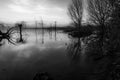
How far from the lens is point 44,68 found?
6770 mm

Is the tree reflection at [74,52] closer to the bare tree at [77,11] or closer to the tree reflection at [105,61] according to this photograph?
the tree reflection at [105,61]

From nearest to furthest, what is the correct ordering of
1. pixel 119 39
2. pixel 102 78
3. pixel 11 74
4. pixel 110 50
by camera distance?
pixel 102 78 → pixel 11 74 → pixel 119 39 → pixel 110 50

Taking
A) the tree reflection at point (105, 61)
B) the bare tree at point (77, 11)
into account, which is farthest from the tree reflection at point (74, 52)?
the bare tree at point (77, 11)

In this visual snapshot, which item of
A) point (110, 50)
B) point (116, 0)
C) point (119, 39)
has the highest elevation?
point (116, 0)

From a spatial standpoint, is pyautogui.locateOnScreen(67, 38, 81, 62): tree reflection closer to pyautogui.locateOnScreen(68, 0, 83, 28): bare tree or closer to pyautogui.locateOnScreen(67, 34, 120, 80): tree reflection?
pyautogui.locateOnScreen(67, 34, 120, 80): tree reflection

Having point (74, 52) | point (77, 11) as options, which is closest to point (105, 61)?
point (74, 52)

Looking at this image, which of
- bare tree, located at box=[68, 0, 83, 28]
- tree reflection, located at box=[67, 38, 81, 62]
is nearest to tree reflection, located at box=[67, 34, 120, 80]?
tree reflection, located at box=[67, 38, 81, 62]

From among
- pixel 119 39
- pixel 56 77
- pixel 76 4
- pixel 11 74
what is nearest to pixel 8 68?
pixel 11 74

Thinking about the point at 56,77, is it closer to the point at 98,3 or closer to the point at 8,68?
the point at 8,68

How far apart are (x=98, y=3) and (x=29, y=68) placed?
1694 cm

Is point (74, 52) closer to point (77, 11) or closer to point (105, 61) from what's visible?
point (105, 61)

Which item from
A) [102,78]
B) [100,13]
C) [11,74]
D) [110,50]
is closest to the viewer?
[102,78]

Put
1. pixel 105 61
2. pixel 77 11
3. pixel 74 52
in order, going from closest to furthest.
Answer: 1. pixel 105 61
2. pixel 74 52
3. pixel 77 11

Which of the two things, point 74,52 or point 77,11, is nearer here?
point 74,52
